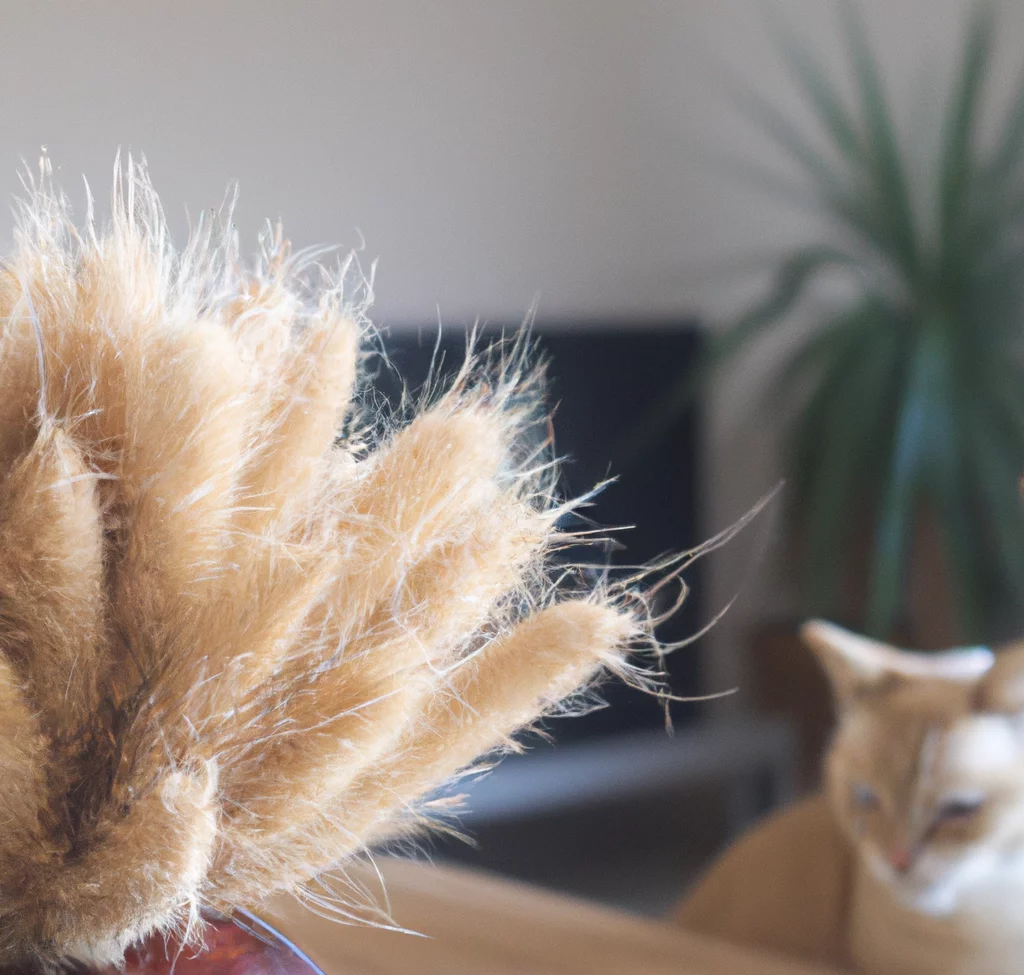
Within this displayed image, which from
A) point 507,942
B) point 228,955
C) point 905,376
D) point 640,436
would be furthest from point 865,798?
point 640,436

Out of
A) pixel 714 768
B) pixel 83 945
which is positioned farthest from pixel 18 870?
pixel 714 768

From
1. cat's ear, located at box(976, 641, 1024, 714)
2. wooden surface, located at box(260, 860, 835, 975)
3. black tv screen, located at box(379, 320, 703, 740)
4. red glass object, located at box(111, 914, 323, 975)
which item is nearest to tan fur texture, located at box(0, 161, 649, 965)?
red glass object, located at box(111, 914, 323, 975)

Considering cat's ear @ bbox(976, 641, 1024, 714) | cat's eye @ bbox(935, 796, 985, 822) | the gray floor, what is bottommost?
the gray floor

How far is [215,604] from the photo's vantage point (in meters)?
0.22

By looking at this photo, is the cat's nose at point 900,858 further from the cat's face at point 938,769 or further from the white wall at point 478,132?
the white wall at point 478,132

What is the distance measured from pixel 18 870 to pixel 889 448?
208 centimetres

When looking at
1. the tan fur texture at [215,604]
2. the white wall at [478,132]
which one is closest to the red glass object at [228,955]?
the tan fur texture at [215,604]

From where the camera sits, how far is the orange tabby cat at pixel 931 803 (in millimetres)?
708

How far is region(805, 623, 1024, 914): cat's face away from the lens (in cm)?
71

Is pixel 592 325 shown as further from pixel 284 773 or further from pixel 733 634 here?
pixel 284 773

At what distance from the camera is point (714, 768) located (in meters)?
2.15

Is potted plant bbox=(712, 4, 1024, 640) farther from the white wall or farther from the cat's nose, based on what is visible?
the cat's nose

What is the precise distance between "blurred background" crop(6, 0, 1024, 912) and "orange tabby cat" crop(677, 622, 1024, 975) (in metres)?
0.99

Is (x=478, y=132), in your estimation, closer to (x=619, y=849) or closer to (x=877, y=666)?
(x=619, y=849)
